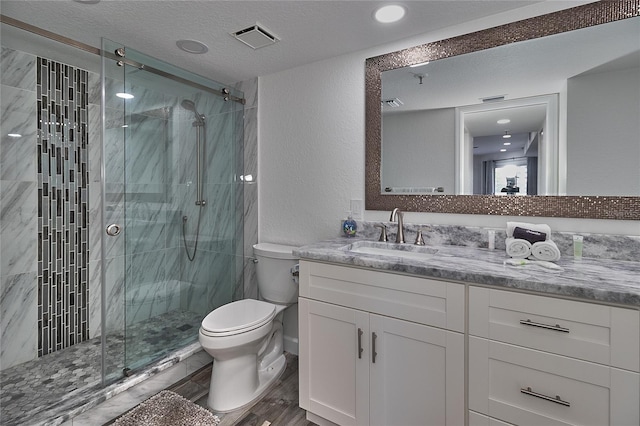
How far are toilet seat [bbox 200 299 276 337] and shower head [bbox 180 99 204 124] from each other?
136cm

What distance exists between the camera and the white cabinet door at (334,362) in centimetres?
143

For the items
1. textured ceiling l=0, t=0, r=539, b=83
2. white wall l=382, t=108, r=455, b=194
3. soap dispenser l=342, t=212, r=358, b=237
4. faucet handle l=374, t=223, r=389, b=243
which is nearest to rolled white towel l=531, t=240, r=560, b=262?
white wall l=382, t=108, r=455, b=194

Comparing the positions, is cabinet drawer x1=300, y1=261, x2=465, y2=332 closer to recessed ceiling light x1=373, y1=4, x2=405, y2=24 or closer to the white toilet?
the white toilet

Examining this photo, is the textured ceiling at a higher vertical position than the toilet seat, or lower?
higher

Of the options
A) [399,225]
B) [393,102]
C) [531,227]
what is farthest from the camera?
[393,102]

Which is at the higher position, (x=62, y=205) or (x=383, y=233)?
(x=62, y=205)

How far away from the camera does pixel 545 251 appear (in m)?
1.32

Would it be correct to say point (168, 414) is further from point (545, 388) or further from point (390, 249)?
point (545, 388)

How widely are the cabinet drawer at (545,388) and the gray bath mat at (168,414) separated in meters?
1.34

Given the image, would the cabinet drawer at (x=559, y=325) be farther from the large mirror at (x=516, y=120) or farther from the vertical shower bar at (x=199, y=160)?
the vertical shower bar at (x=199, y=160)

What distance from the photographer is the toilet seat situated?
1.65m

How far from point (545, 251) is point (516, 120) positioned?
70 centimetres

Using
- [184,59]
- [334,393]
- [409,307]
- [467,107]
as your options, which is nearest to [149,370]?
[334,393]

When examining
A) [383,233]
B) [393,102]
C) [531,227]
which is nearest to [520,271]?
[531,227]
